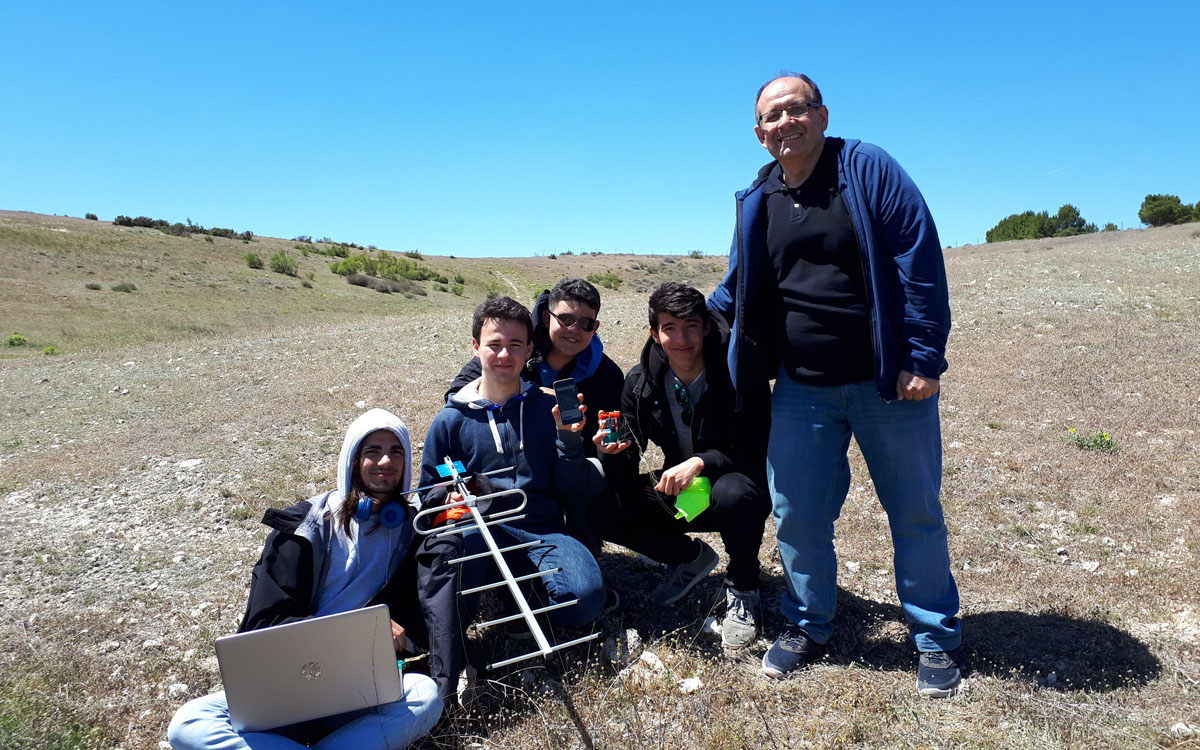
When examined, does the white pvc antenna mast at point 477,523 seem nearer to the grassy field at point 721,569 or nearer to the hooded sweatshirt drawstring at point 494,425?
the hooded sweatshirt drawstring at point 494,425

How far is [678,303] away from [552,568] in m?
1.42

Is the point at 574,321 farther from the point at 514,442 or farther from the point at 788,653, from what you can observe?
the point at 788,653

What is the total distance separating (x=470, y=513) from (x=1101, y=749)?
2653 mm

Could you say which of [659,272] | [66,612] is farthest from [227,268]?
[66,612]

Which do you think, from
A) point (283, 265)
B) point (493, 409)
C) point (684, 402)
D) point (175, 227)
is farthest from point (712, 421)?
point (175, 227)

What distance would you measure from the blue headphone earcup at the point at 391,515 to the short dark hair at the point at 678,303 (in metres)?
1.54

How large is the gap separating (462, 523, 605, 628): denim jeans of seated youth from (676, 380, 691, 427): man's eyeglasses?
0.85 m

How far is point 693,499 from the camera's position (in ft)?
12.2

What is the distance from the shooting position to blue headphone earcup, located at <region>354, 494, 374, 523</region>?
3.35m

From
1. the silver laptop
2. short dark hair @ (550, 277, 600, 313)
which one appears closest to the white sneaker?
the silver laptop

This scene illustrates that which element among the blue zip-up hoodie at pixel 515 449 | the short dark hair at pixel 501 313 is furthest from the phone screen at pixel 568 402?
the short dark hair at pixel 501 313

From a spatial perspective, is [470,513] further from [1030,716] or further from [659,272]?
[659,272]

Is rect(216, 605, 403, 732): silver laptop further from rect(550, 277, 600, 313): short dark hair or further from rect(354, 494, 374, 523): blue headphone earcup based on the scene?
rect(550, 277, 600, 313): short dark hair

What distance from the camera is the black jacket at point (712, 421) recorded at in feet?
12.5
